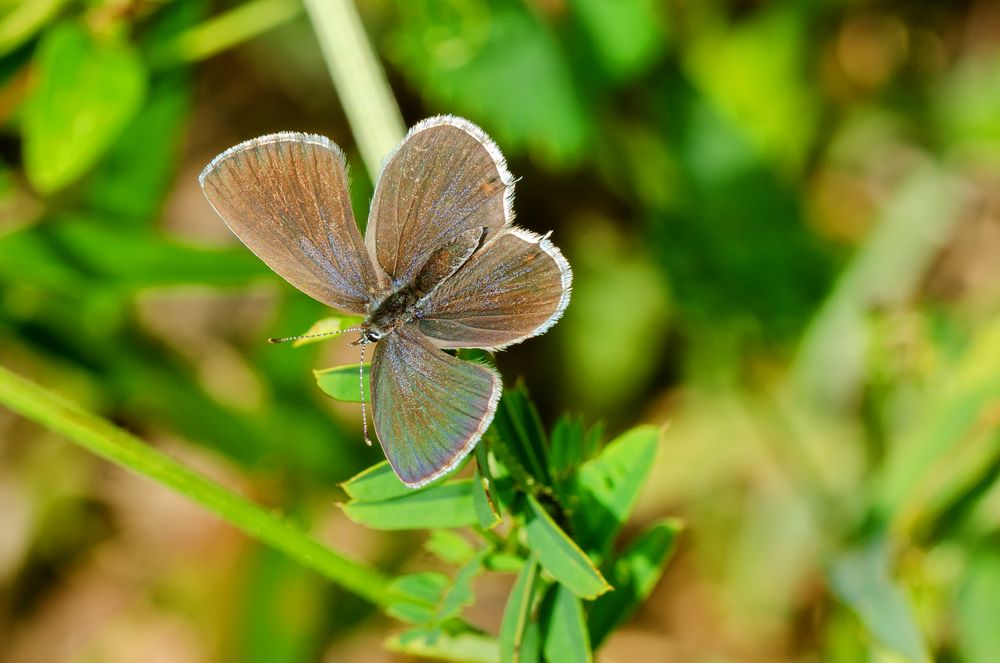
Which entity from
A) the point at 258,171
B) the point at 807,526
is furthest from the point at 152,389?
the point at 807,526

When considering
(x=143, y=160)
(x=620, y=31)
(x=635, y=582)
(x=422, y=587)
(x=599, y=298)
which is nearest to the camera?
(x=422, y=587)

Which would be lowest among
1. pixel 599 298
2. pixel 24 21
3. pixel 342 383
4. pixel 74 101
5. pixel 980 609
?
pixel 980 609

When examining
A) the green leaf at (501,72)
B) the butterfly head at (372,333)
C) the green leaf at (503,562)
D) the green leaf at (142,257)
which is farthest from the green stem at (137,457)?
the green leaf at (501,72)

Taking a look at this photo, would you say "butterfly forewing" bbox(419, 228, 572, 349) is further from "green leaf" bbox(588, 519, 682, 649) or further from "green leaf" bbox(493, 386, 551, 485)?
"green leaf" bbox(588, 519, 682, 649)

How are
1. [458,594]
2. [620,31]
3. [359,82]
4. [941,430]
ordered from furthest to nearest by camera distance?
1. [620,31]
2. [941,430]
3. [359,82]
4. [458,594]

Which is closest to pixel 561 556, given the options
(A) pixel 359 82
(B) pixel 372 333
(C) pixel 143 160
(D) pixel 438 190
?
(B) pixel 372 333

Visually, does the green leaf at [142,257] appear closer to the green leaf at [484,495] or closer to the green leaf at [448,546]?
the green leaf at [448,546]

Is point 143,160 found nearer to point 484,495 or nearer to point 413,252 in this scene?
point 413,252
